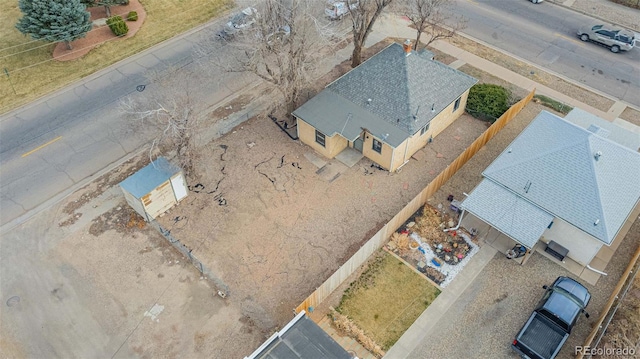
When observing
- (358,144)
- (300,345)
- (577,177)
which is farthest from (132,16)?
(577,177)

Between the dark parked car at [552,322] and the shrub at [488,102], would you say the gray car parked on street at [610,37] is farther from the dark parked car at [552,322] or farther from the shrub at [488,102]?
the dark parked car at [552,322]

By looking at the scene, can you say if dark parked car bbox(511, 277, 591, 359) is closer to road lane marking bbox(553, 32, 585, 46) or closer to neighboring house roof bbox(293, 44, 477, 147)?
neighboring house roof bbox(293, 44, 477, 147)

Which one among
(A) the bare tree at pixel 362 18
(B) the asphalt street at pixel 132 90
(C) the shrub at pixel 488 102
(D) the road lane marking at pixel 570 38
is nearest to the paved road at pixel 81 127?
(B) the asphalt street at pixel 132 90

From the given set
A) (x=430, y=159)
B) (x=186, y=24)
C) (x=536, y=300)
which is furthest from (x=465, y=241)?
(x=186, y=24)

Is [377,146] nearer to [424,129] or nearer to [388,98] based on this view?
[388,98]

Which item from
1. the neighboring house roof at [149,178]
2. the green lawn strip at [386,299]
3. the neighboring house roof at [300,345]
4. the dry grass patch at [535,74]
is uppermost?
the dry grass patch at [535,74]

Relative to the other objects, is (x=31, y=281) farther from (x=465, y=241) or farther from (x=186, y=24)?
(x=186, y=24)
